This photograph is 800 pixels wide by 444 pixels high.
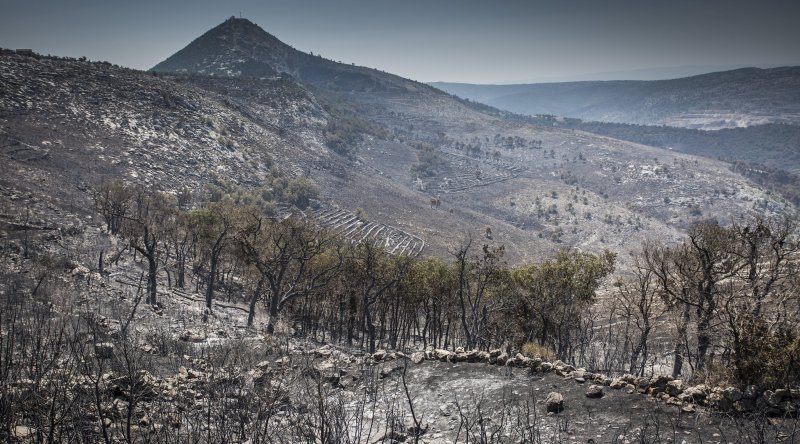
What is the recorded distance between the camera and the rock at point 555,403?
50.0ft

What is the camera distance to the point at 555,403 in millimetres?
15297

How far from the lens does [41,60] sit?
98.0 m

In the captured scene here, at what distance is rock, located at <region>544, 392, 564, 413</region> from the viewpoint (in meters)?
15.2

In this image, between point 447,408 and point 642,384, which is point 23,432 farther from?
point 642,384

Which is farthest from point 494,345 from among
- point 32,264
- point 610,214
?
point 610,214

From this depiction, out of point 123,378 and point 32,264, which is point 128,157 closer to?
point 32,264

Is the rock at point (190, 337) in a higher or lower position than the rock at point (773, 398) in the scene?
lower

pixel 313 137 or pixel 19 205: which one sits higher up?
pixel 313 137

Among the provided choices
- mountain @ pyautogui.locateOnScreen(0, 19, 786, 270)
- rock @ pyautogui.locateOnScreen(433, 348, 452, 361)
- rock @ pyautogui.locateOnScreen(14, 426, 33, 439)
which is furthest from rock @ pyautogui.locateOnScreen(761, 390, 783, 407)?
mountain @ pyautogui.locateOnScreen(0, 19, 786, 270)

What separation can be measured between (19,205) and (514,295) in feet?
178

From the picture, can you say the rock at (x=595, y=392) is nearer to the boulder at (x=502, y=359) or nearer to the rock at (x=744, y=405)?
the rock at (x=744, y=405)

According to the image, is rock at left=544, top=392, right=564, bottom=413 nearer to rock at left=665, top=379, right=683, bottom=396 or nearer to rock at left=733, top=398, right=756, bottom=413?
rock at left=665, top=379, right=683, bottom=396

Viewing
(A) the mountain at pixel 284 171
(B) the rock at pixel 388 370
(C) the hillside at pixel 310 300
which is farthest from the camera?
(A) the mountain at pixel 284 171

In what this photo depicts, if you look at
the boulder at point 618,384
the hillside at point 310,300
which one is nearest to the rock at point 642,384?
the hillside at point 310,300
